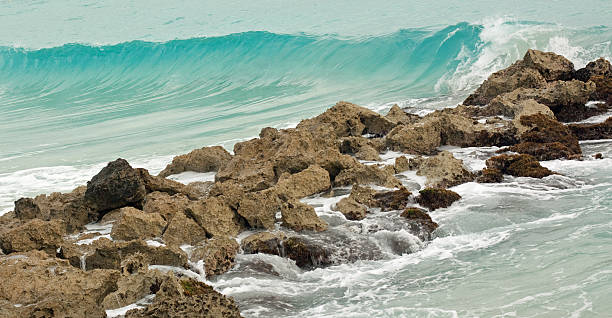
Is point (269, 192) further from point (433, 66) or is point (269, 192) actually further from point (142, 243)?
point (433, 66)

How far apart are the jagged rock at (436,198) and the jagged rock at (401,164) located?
77.4 inches

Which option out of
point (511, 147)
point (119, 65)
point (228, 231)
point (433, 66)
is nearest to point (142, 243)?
point (228, 231)

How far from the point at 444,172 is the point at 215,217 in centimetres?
445

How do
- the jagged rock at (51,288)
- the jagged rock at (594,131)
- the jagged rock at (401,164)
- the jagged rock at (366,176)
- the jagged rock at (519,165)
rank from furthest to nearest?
the jagged rock at (594,131) < the jagged rock at (401,164) < the jagged rock at (366,176) < the jagged rock at (519,165) < the jagged rock at (51,288)

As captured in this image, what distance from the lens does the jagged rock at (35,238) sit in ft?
29.4

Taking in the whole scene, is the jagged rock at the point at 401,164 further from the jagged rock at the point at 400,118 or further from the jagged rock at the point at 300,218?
the jagged rock at the point at 400,118

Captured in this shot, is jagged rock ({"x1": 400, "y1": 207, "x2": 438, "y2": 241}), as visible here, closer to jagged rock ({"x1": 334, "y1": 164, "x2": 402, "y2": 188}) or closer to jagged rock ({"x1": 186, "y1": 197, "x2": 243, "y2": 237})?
jagged rock ({"x1": 334, "y1": 164, "x2": 402, "y2": 188})

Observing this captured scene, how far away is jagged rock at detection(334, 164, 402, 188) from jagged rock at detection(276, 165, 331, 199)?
0.30 meters

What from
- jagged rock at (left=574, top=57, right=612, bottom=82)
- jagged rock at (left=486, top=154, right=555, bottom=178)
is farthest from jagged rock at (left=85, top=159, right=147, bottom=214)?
jagged rock at (left=574, top=57, right=612, bottom=82)

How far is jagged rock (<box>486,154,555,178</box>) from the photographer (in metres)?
11.3

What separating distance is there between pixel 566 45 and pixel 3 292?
31886 mm

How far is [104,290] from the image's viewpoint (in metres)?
7.28

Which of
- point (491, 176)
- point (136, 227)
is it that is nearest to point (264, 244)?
point (136, 227)

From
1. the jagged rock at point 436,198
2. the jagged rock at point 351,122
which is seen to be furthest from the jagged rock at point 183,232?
the jagged rock at point 351,122
